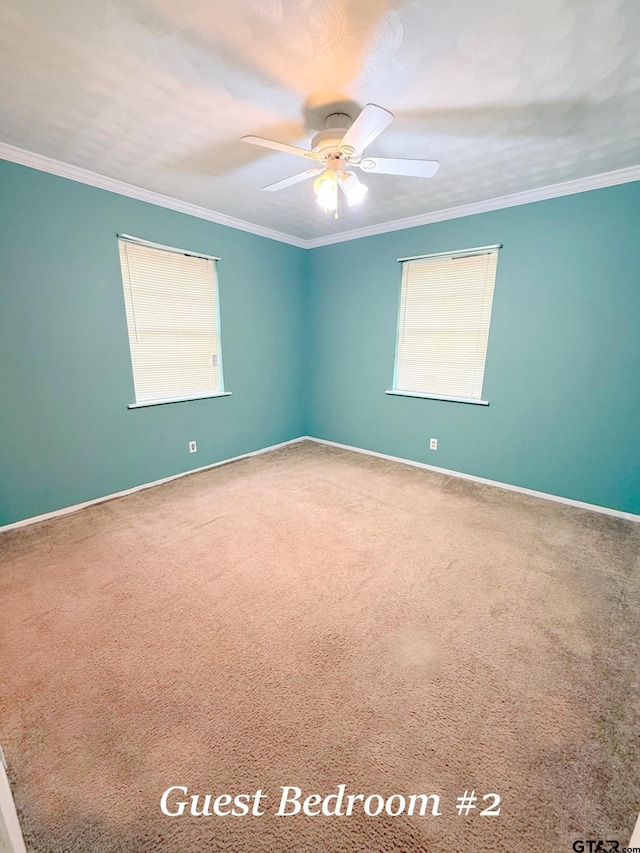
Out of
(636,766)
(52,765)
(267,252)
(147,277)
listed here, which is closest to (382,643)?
(636,766)

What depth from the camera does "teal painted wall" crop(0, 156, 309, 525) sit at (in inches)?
94.7

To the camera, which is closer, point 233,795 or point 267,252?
point 233,795

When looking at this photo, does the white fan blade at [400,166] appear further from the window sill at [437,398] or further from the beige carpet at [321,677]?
the beige carpet at [321,677]

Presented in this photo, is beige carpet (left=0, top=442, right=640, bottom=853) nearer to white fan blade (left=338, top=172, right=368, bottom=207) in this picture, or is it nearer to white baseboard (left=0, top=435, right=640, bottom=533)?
white baseboard (left=0, top=435, right=640, bottom=533)

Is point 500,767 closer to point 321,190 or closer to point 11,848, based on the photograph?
point 11,848

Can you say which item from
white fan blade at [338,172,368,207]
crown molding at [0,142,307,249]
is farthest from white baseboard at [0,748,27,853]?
crown molding at [0,142,307,249]

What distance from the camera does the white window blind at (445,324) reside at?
128 inches

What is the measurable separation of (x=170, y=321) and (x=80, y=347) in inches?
32.2

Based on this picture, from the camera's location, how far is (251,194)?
287cm

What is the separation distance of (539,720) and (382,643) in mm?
638

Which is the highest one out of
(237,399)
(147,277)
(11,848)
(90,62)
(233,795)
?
(90,62)

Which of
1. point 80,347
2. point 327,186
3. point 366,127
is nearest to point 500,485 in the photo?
point 327,186

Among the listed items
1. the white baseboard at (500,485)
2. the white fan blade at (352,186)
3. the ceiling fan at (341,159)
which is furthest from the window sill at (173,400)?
the white fan blade at (352,186)

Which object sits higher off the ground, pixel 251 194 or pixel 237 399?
pixel 251 194
